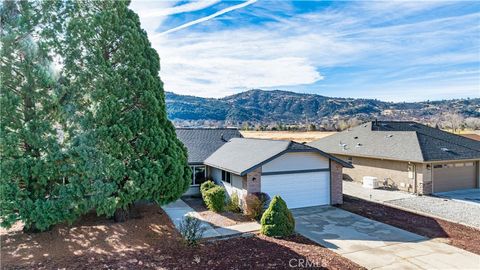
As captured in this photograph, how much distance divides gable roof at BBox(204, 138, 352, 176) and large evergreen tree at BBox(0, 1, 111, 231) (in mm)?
6823

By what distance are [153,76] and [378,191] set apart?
16.3 meters

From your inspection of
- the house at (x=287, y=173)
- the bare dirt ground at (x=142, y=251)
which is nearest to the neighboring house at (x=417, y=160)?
the house at (x=287, y=173)

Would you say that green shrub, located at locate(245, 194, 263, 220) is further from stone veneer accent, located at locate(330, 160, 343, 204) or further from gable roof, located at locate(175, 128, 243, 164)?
gable roof, located at locate(175, 128, 243, 164)

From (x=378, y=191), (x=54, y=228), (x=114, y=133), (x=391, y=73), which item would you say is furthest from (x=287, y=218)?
(x=391, y=73)

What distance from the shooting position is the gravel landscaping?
45.7ft

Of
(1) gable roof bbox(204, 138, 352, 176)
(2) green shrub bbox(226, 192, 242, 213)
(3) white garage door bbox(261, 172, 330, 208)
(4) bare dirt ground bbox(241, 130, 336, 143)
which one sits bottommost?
(2) green shrub bbox(226, 192, 242, 213)

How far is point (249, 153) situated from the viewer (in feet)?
55.7

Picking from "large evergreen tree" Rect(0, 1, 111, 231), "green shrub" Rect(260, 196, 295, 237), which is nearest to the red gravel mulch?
"green shrub" Rect(260, 196, 295, 237)

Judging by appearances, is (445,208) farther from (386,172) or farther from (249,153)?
(249,153)

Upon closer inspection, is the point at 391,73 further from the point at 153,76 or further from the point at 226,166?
the point at 153,76

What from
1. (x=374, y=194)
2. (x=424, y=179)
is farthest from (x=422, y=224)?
(x=424, y=179)

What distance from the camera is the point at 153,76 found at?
12.1 m

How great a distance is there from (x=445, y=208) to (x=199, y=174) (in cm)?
1393

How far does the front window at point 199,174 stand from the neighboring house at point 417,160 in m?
11.8
